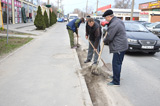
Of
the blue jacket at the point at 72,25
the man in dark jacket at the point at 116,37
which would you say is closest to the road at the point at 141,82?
the man in dark jacket at the point at 116,37

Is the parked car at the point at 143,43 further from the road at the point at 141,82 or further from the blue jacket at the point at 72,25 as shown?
the blue jacket at the point at 72,25

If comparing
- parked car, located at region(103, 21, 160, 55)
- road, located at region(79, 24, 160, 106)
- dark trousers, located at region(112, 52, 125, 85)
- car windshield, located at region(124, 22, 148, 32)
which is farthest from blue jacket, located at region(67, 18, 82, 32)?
dark trousers, located at region(112, 52, 125, 85)

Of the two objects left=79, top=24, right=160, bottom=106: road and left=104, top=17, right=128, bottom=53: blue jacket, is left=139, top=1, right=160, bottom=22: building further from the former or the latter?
left=104, top=17, right=128, bottom=53: blue jacket

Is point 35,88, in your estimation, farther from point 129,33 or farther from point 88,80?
point 129,33

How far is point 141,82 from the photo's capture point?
4.86m

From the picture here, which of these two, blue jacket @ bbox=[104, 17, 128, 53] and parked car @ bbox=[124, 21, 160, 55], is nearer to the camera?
blue jacket @ bbox=[104, 17, 128, 53]

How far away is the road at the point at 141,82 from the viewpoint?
386cm

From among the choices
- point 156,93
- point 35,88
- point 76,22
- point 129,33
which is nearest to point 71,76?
point 35,88

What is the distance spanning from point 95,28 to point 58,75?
2013 mm

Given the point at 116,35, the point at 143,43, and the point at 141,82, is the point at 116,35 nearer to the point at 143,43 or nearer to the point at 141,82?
the point at 141,82

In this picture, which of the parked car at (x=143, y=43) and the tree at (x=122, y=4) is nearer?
the parked car at (x=143, y=43)

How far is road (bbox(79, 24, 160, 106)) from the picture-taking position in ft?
12.7

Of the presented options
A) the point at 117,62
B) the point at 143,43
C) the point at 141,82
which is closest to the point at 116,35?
the point at 117,62

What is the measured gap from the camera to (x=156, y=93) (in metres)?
4.16
